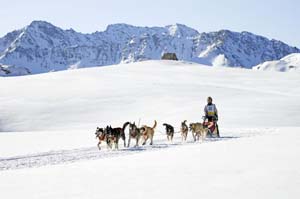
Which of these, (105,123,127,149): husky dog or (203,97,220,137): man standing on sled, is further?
(203,97,220,137): man standing on sled

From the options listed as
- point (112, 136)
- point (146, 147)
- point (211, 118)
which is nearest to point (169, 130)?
point (146, 147)

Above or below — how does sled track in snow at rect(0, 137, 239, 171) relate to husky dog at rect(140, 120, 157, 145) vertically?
below

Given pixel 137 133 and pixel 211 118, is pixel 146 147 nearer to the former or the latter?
pixel 137 133

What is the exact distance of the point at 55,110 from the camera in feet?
109

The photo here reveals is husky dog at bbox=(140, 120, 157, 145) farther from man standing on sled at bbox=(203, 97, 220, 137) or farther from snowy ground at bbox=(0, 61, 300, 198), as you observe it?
man standing on sled at bbox=(203, 97, 220, 137)

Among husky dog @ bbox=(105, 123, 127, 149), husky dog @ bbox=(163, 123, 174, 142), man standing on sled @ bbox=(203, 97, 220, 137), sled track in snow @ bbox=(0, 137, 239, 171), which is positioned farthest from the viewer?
man standing on sled @ bbox=(203, 97, 220, 137)

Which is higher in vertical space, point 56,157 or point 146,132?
point 146,132

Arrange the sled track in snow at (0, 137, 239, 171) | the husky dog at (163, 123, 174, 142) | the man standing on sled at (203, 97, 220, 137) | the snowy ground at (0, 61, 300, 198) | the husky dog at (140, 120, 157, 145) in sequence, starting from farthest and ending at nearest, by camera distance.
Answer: the man standing on sled at (203, 97, 220, 137) → the husky dog at (163, 123, 174, 142) → the husky dog at (140, 120, 157, 145) → the sled track in snow at (0, 137, 239, 171) → the snowy ground at (0, 61, 300, 198)

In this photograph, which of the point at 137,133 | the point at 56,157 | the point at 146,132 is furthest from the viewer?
the point at 146,132

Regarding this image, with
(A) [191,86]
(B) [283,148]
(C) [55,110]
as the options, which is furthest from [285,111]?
(B) [283,148]

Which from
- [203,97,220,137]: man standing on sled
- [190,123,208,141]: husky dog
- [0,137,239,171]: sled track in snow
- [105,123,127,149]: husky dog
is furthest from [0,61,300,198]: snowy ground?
[190,123,208,141]: husky dog

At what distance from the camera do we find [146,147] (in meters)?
15.9

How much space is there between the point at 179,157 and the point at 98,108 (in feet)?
75.4

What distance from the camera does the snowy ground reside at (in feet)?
25.0
